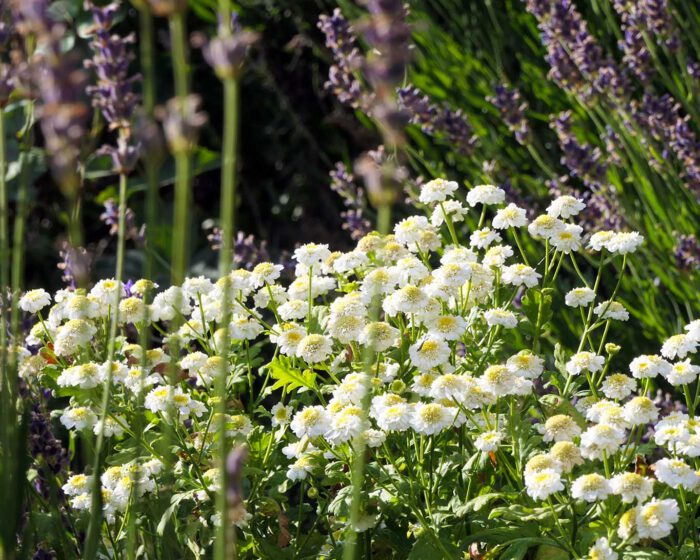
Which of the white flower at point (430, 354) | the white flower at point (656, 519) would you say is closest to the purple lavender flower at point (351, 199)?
the white flower at point (430, 354)

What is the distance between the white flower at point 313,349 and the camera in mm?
1602

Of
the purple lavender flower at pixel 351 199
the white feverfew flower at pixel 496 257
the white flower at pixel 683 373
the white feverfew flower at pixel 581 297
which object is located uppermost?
the purple lavender flower at pixel 351 199

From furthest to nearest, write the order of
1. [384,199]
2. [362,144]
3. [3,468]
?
[362,144], [3,468], [384,199]

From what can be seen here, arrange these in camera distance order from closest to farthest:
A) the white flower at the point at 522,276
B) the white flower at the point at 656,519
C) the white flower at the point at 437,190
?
the white flower at the point at 656,519
the white flower at the point at 522,276
the white flower at the point at 437,190

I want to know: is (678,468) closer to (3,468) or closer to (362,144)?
(3,468)

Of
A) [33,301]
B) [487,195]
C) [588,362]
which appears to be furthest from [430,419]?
[33,301]

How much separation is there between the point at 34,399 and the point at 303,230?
8.27 feet

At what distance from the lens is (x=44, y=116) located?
96 cm

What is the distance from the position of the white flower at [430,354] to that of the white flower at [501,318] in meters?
0.09

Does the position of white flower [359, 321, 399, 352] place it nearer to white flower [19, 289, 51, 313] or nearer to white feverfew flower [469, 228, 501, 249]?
white feverfew flower [469, 228, 501, 249]

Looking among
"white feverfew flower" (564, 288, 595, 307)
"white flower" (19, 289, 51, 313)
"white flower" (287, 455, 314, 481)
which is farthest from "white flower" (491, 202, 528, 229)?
"white flower" (19, 289, 51, 313)

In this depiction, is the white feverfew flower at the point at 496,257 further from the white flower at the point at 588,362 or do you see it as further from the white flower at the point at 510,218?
the white flower at the point at 588,362

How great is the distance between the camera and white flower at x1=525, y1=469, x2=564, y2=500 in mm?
1342

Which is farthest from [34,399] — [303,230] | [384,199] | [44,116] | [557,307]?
[303,230]
